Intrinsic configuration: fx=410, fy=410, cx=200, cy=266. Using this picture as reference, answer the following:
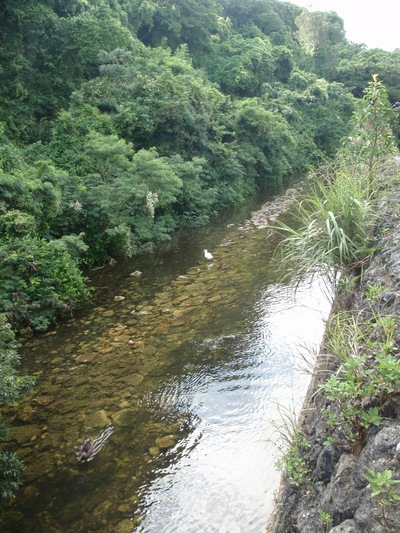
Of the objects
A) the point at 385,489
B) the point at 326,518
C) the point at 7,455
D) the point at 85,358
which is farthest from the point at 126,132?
the point at 385,489

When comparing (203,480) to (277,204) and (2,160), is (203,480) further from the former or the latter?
(277,204)

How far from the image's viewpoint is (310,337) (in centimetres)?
620

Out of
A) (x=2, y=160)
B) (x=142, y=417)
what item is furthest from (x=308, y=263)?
(x=2, y=160)

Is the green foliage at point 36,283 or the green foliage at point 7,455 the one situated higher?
the green foliage at point 36,283

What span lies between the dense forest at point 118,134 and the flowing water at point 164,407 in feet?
2.25

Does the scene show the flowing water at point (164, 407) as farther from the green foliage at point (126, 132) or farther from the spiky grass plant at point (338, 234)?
the green foliage at point (126, 132)

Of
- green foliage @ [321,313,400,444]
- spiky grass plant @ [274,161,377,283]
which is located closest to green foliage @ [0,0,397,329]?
spiky grass plant @ [274,161,377,283]

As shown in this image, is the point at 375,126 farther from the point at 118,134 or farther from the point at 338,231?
the point at 118,134

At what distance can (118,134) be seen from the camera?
46.8 ft

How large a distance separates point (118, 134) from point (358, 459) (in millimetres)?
13814

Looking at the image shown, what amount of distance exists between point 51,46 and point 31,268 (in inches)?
531

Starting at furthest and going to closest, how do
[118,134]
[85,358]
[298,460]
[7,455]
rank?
[118,134] < [85,358] < [7,455] < [298,460]

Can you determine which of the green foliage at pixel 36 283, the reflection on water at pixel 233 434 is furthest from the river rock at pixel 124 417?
the green foliage at pixel 36 283

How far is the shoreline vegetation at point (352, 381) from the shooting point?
2.07 m
